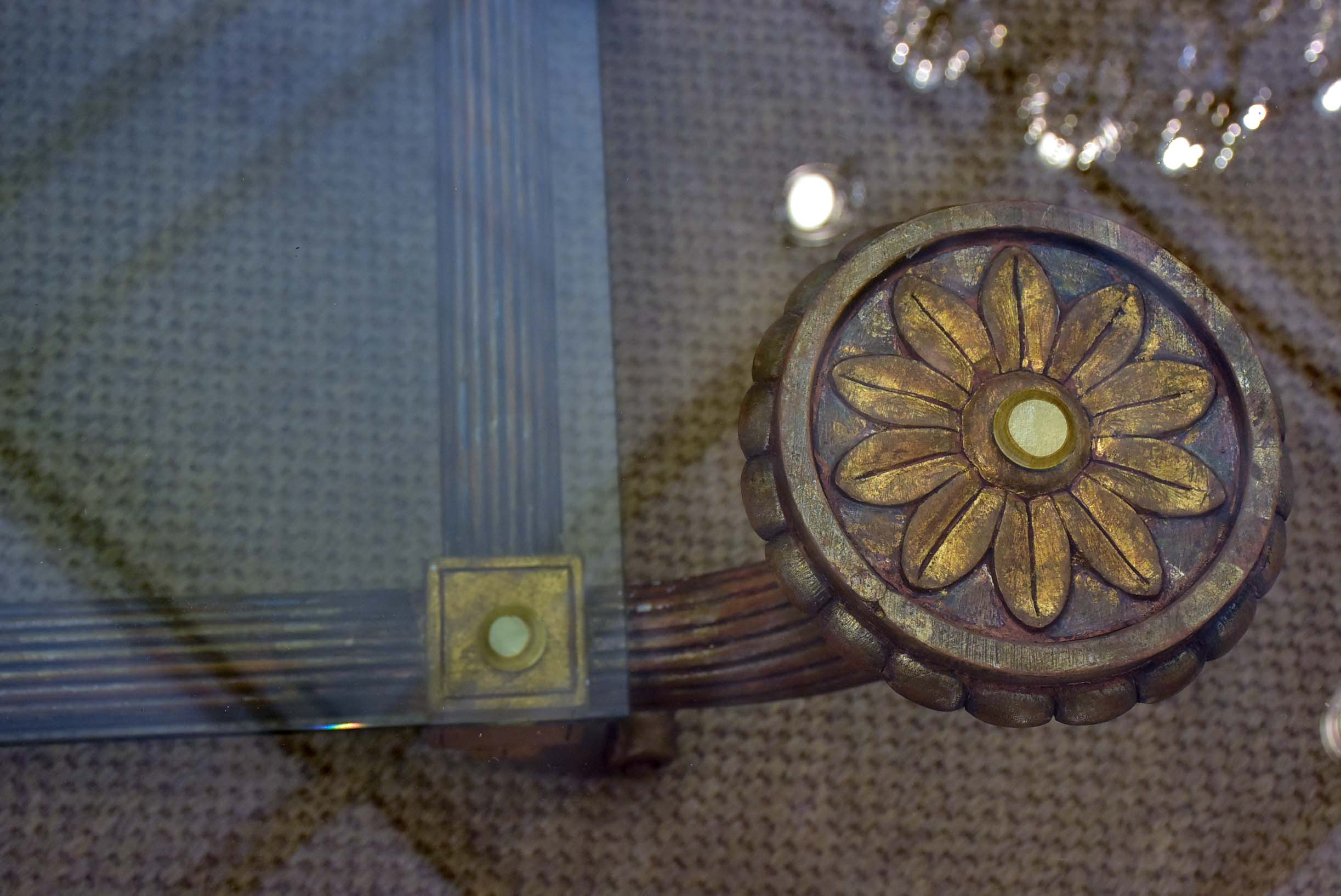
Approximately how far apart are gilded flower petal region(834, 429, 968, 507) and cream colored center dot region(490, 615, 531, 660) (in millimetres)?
209

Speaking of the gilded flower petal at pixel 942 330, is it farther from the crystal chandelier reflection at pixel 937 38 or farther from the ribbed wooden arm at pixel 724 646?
the crystal chandelier reflection at pixel 937 38

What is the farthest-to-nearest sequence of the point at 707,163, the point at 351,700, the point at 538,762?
the point at 707,163, the point at 538,762, the point at 351,700

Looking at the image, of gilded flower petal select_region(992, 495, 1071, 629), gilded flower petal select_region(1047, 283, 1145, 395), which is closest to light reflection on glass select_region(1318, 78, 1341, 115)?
gilded flower petal select_region(1047, 283, 1145, 395)

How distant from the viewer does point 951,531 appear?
20.9 inches

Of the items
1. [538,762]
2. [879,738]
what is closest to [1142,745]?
[879,738]

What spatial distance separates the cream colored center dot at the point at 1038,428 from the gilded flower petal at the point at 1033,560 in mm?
23

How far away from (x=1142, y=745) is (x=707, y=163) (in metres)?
0.54

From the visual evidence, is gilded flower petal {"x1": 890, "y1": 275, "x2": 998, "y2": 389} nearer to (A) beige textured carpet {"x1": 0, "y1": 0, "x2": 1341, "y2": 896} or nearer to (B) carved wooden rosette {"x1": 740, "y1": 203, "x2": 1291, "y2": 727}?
(B) carved wooden rosette {"x1": 740, "y1": 203, "x2": 1291, "y2": 727}

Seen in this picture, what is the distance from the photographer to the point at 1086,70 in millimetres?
931

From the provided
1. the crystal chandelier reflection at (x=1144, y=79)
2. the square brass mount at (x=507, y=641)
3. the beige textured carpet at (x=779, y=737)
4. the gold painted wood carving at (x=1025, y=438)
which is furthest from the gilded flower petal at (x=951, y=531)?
the crystal chandelier reflection at (x=1144, y=79)

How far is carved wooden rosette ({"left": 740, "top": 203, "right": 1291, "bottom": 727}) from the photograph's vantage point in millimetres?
520

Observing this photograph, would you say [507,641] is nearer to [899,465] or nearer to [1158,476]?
[899,465]

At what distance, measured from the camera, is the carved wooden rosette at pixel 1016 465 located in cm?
52

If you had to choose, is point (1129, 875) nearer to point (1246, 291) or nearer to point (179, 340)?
point (1246, 291)
